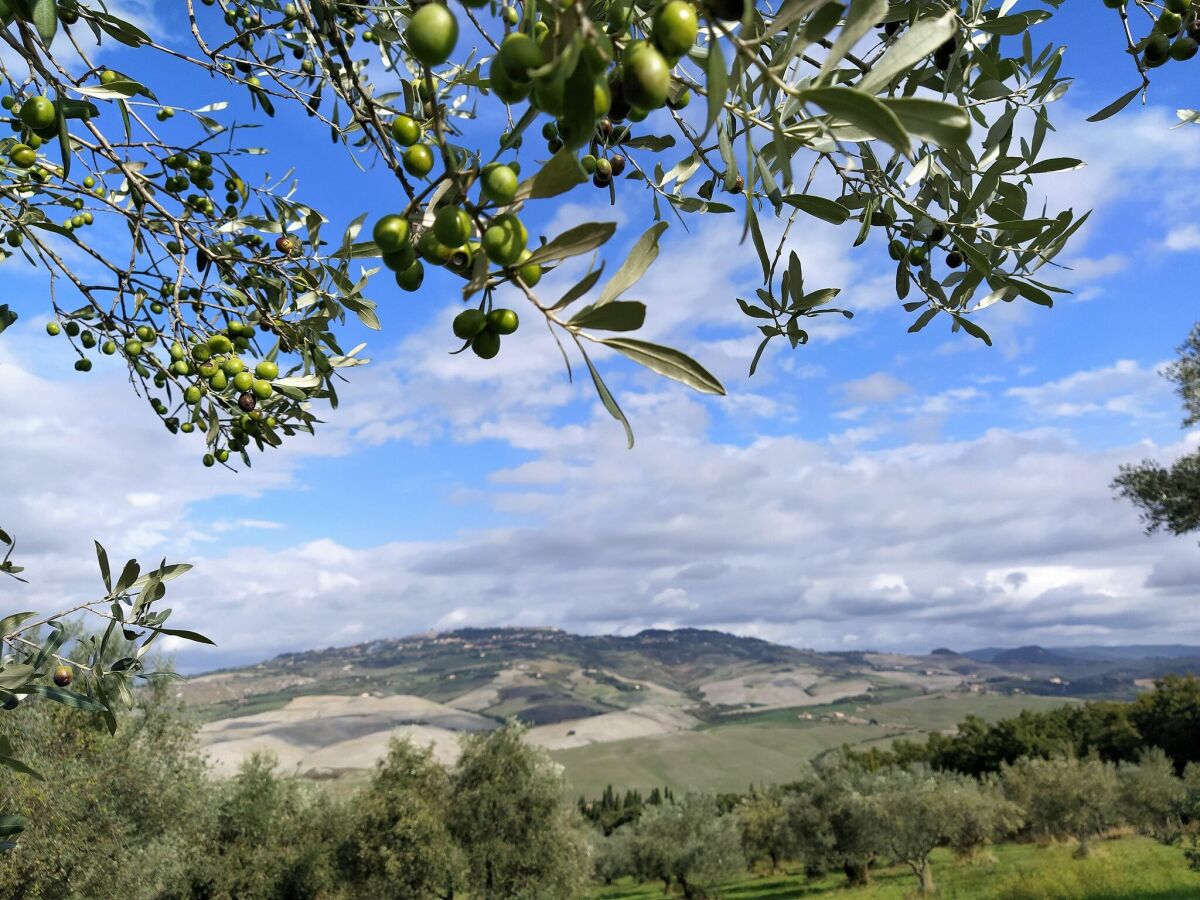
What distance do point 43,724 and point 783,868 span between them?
2097 inches

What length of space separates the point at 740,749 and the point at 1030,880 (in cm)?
12462

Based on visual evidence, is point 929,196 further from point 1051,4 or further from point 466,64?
point 466,64

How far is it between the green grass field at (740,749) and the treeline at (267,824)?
8945 centimetres

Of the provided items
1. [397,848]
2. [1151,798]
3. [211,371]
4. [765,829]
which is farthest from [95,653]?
[765,829]

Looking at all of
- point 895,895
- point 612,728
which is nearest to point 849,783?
point 895,895

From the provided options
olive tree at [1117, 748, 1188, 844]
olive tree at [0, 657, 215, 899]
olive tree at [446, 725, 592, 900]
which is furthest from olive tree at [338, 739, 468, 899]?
olive tree at [1117, 748, 1188, 844]

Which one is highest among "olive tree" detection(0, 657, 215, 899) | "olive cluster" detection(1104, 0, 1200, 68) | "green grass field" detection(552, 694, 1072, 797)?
"olive cluster" detection(1104, 0, 1200, 68)

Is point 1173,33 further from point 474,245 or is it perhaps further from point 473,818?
point 473,818

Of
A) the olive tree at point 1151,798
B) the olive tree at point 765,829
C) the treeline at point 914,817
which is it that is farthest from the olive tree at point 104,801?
the olive tree at point 1151,798

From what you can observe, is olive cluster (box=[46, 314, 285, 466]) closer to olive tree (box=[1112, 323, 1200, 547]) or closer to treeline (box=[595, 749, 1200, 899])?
olive tree (box=[1112, 323, 1200, 547])

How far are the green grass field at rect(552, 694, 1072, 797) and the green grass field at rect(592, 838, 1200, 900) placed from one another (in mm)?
69894

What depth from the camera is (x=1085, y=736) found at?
5850 cm

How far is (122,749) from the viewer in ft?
65.6

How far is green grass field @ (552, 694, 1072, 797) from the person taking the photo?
424 ft
